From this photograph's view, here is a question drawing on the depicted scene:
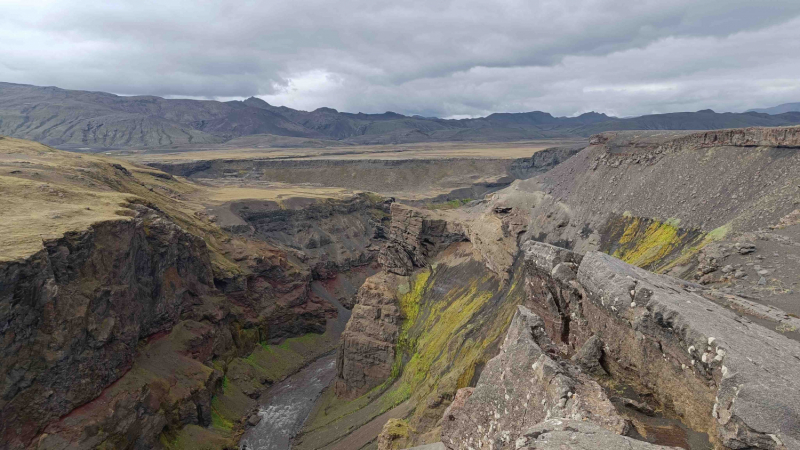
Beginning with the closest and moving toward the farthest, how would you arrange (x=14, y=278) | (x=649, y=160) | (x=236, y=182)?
(x=14, y=278) → (x=649, y=160) → (x=236, y=182)

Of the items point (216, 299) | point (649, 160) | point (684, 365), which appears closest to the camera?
point (684, 365)

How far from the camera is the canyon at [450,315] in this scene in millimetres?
9875

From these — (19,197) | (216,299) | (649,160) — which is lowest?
(216,299)

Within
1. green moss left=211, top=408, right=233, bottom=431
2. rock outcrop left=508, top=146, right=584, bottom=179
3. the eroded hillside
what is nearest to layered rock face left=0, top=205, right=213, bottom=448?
green moss left=211, top=408, right=233, bottom=431

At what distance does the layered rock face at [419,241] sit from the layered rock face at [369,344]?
587 centimetres

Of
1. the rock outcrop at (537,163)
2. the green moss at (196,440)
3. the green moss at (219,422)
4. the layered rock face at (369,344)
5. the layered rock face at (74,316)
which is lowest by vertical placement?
the green moss at (219,422)

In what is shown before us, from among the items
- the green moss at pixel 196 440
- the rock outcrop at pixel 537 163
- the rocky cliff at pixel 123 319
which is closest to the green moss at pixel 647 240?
the green moss at pixel 196 440

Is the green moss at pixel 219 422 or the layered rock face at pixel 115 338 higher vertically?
the layered rock face at pixel 115 338

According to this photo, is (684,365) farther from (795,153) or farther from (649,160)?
(649,160)

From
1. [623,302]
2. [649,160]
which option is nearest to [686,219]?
[649,160]

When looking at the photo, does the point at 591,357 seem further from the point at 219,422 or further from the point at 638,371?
the point at 219,422

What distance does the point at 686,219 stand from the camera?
33.1 meters

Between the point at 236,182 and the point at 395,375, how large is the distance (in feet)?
383

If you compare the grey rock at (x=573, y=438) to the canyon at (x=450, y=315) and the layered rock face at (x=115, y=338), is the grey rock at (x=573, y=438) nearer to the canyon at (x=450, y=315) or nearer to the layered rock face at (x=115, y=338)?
the canyon at (x=450, y=315)
